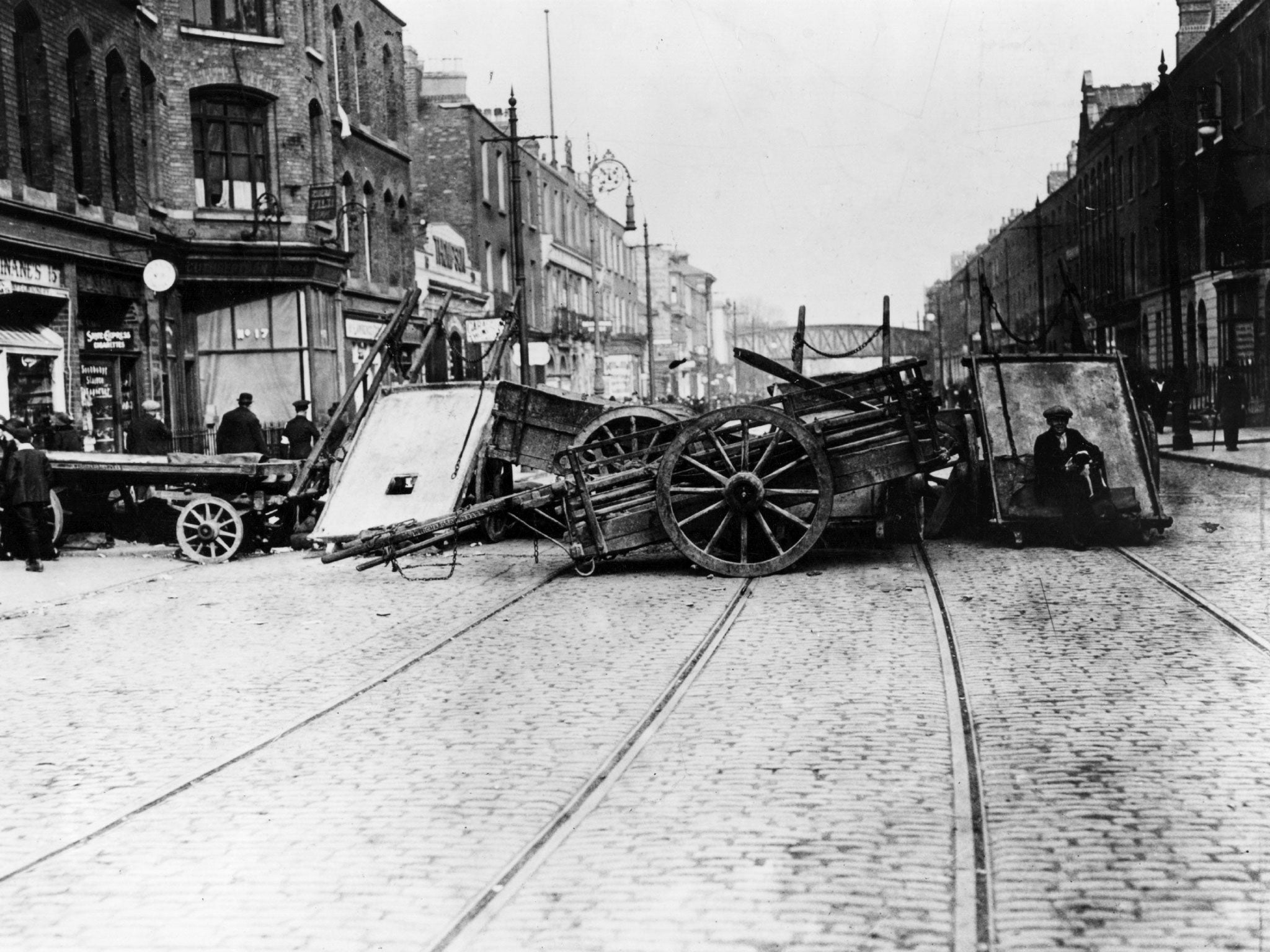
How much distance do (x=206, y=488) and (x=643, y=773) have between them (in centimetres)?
1040

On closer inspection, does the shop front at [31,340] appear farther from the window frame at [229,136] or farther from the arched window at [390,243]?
the arched window at [390,243]

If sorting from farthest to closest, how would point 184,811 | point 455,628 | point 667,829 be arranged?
point 455,628 → point 184,811 → point 667,829

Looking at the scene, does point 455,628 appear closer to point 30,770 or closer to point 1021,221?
point 30,770

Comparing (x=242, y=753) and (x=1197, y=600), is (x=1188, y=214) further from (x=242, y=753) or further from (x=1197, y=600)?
(x=242, y=753)

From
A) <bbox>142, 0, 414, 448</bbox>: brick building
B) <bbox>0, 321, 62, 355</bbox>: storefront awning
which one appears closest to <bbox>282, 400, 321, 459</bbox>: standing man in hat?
<bbox>0, 321, 62, 355</bbox>: storefront awning

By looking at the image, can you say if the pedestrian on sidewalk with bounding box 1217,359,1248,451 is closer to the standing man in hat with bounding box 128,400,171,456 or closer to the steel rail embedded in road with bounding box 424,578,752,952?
the standing man in hat with bounding box 128,400,171,456

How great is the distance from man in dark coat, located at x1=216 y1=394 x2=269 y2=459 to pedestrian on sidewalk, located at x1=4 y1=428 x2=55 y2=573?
3744mm

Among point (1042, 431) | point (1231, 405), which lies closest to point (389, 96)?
point (1231, 405)

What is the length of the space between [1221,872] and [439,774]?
310cm

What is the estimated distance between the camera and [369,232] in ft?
104

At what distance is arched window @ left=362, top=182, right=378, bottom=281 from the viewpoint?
102 feet

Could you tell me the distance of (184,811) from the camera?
Result: 532cm

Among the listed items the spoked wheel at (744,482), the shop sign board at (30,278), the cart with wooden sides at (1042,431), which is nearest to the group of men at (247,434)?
the shop sign board at (30,278)

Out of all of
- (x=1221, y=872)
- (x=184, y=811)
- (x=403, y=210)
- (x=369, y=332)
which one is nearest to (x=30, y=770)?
(x=184, y=811)
